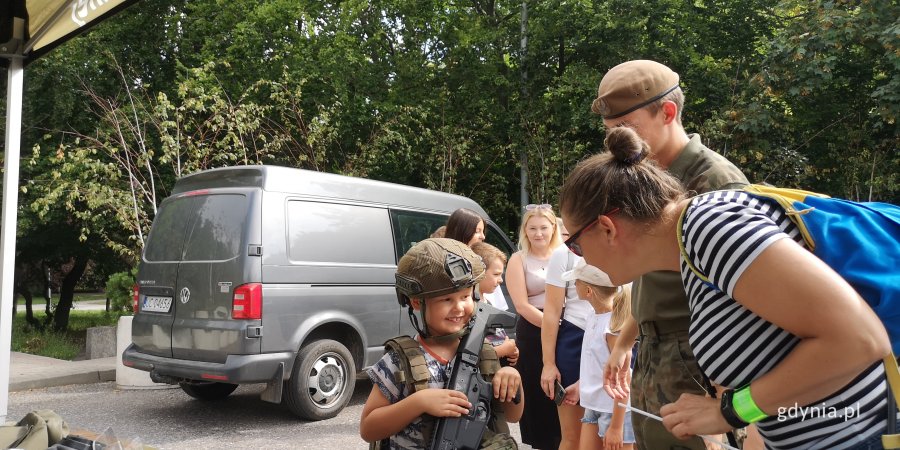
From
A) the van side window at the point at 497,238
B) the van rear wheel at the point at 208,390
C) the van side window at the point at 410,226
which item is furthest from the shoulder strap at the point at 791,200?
the van rear wheel at the point at 208,390

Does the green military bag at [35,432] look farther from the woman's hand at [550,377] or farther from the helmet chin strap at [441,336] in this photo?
the woman's hand at [550,377]

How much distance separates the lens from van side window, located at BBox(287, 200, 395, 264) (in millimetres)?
6789

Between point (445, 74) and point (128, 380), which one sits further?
point (445, 74)

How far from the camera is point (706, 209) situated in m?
1.49

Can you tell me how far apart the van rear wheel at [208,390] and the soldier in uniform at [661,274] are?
633cm

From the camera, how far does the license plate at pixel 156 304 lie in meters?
6.86

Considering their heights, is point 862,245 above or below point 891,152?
below

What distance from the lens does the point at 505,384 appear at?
2.34 m

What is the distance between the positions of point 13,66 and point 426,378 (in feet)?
10.2

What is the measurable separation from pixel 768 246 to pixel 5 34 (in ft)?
13.4

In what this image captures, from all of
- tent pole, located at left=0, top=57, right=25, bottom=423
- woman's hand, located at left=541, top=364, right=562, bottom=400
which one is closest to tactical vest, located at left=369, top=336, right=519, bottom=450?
woman's hand, located at left=541, top=364, right=562, bottom=400

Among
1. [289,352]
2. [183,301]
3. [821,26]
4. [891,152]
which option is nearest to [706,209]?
[289,352]

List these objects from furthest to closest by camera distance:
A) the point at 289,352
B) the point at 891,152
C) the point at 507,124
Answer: the point at 507,124 < the point at 891,152 < the point at 289,352

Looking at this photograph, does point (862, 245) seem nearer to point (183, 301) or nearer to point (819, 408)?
point (819, 408)
